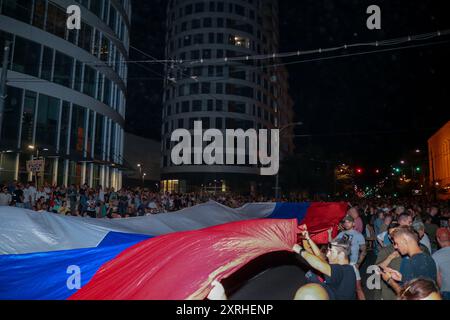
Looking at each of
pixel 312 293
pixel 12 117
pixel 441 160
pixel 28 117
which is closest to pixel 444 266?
pixel 312 293

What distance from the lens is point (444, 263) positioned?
16.3 feet

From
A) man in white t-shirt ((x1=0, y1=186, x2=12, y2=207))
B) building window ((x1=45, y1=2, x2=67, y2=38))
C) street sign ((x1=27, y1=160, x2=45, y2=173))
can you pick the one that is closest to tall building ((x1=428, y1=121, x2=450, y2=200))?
building window ((x1=45, y1=2, x2=67, y2=38))

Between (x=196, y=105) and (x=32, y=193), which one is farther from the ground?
(x=196, y=105)

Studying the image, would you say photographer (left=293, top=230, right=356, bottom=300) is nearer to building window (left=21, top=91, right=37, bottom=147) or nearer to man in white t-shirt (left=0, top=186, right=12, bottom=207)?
man in white t-shirt (left=0, top=186, right=12, bottom=207)

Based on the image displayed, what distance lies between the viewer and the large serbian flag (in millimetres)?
3989

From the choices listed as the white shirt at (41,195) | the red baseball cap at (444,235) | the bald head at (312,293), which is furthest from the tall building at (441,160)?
the bald head at (312,293)

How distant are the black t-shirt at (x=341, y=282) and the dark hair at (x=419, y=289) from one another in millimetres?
1178

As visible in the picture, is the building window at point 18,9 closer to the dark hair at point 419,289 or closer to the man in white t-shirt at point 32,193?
the man in white t-shirt at point 32,193

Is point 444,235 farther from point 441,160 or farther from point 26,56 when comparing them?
point 441,160

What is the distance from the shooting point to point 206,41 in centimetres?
5850

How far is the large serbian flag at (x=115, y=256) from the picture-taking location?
13.1 feet

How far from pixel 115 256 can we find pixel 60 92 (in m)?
24.9

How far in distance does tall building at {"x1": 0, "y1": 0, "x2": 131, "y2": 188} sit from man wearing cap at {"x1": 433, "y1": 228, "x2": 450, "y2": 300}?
1830cm

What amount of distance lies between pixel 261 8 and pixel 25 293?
215 ft
